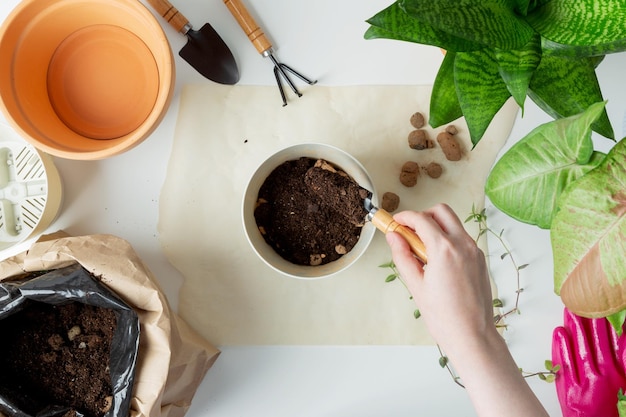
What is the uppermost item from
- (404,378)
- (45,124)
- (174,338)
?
(45,124)

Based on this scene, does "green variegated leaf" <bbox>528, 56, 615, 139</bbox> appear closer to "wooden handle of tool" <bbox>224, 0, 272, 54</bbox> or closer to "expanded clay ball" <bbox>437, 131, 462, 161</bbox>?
"expanded clay ball" <bbox>437, 131, 462, 161</bbox>

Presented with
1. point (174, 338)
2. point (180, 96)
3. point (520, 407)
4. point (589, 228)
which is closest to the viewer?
point (589, 228)

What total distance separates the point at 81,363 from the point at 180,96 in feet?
1.50

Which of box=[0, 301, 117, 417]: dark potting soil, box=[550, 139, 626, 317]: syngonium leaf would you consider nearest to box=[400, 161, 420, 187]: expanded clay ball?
box=[550, 139, 626, 317]: syngonium leaf

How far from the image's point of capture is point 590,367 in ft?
2.95

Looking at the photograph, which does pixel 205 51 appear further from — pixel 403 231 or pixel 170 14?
pixel 403 231

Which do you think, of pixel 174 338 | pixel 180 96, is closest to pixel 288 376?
pixel 174 338

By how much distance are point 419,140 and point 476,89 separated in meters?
0.27

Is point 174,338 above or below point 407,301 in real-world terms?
above

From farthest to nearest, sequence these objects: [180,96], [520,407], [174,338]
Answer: [180,96] → [174,338] → [520,407]

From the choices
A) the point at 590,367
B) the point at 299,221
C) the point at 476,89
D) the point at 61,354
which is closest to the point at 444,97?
the point at 476,89

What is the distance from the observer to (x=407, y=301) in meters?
0.94

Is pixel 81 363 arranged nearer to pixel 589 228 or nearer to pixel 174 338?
pixel 174 338

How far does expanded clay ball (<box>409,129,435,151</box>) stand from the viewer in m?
0.91
